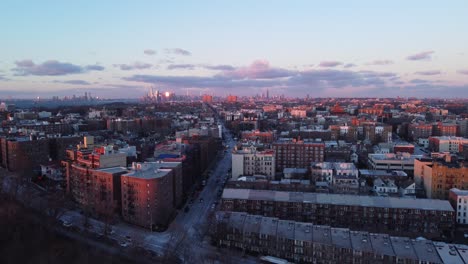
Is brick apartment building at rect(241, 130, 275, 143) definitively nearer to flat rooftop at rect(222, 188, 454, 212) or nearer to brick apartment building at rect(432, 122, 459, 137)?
flat rooftop at rect(222, 188, 454, 212)

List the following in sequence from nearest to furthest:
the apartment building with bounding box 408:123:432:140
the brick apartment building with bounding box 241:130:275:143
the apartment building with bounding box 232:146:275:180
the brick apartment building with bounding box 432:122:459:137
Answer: the apartment building with bounding box 232:146:275:180 < the brick apartment building with bounding box 241:130:275:143 < the brick apartment building with bounding box 432:122:459:137 < the apartment building with bounding box 408:123:432:140

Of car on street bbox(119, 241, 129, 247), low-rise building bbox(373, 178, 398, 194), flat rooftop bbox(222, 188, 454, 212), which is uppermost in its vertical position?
flat rooftop bbox(222, 188, 454, 212)

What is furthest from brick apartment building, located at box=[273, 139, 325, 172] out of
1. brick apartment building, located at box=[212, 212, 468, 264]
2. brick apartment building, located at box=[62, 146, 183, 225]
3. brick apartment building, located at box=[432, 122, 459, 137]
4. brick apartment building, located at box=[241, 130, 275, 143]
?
brick apartment building, located at box=[432, 122, 459, 137]

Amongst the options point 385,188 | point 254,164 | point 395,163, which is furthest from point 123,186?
point 395,163

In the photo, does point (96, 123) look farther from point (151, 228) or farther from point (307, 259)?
point (307, 259)

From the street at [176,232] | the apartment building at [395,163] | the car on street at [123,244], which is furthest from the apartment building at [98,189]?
the apartment building at [395,163]

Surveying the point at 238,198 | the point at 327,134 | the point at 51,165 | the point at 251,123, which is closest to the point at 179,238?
the point at 238,198

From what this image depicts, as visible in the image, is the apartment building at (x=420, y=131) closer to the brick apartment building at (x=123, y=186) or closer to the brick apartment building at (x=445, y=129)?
the brick apartment building at (x=445, y=129)
